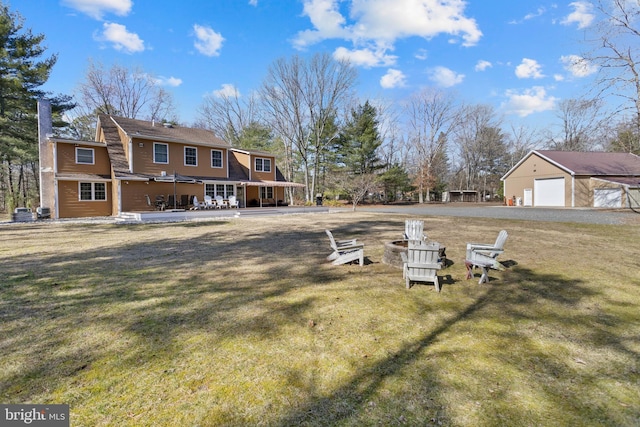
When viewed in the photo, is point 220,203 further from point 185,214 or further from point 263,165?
point 263,165

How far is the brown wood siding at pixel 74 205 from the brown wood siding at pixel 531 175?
123ft

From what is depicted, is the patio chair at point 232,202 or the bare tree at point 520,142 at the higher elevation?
the bare tree at point 520,142

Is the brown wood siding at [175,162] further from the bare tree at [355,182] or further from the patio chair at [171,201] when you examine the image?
the bare tree at [355,182]

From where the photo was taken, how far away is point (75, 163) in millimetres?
18297

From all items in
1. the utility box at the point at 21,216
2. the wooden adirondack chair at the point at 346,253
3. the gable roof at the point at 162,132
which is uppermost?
the gable roof at the point at 162,132

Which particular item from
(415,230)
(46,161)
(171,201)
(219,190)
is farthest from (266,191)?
(415,230)

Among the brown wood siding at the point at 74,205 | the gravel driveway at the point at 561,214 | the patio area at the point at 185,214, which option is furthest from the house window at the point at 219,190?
the gravel driveway at the point at 561,214

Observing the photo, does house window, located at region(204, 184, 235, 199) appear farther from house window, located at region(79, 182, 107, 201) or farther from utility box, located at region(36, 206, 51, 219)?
utility box, located at region(36, 206, 51, 219)

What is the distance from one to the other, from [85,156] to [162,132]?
4.96 meters

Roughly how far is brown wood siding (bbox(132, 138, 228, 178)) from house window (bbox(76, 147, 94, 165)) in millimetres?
2511

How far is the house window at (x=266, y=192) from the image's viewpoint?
26.6 meters

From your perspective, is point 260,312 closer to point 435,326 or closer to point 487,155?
point 435,326

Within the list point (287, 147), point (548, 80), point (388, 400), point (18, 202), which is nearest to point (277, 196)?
point (287, 147)

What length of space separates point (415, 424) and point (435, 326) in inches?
68.5
